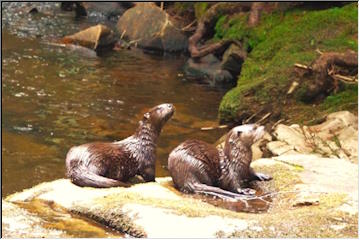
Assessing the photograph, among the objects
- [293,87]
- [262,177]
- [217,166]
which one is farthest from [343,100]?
[217,166]

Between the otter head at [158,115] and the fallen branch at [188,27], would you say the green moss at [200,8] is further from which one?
the otter head at [158,115]

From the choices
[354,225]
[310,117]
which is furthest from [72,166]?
[310,117]

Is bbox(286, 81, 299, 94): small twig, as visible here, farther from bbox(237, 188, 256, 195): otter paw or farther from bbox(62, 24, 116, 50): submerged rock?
bbox(62, 24, 116, 50): submerged rock

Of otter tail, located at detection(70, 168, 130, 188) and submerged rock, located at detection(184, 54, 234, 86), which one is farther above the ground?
otter tail, located at detection(70, 168, 130, 188)

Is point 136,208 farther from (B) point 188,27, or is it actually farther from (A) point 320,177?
(B) point 188,27

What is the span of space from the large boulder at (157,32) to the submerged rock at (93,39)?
31.6 inches

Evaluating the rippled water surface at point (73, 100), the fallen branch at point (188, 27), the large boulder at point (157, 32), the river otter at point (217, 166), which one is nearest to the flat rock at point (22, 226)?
the river otter at point (217, 166)

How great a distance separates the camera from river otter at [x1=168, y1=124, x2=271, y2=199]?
5.80 metres

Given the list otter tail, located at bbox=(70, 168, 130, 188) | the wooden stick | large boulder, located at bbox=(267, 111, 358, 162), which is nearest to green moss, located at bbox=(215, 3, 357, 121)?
the wooden stick

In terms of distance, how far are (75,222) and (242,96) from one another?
5935 millimetres

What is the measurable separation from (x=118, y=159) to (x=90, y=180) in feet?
1.49

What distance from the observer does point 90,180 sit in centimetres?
571

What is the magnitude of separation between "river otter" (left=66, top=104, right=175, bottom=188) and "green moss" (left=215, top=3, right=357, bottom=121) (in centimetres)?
405

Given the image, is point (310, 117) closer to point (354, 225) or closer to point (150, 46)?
point (354, 225)
